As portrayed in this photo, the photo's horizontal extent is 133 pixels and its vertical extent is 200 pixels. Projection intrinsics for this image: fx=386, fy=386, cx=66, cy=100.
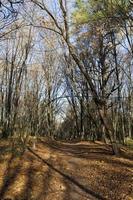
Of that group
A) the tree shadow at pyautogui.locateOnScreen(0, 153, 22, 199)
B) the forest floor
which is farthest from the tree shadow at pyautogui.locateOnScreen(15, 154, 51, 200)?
the tree shadow at pyautogui.locateOnScreen(0, 153, 22, 199)

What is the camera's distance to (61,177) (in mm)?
10477

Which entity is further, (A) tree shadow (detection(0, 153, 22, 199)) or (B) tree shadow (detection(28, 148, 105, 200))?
(B) tree shadow (detection(28, 148, 105, 200))

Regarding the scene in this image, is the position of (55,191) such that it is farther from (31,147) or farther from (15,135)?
(15,135)

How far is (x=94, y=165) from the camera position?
12445 millimetres

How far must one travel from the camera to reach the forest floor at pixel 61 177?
350 inches

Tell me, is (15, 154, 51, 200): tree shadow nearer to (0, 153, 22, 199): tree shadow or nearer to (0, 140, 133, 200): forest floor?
(0, 140, 133, 200): forest floor

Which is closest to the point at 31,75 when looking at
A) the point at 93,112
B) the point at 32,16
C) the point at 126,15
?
the point at 93,112

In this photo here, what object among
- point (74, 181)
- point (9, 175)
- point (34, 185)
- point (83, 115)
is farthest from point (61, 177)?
point (83, 115)

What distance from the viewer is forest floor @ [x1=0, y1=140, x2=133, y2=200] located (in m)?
8.89

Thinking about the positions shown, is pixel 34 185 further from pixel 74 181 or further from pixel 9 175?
pixel 74 181

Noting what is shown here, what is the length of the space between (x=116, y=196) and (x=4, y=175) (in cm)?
301

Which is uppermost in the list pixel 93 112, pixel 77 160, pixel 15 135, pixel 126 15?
pixel 126 15

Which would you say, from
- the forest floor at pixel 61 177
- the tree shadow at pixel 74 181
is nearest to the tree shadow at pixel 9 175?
the forest floor at pixel 61 177

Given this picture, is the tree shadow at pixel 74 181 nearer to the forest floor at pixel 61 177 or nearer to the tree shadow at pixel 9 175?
the forest floor at pixel 61 177
